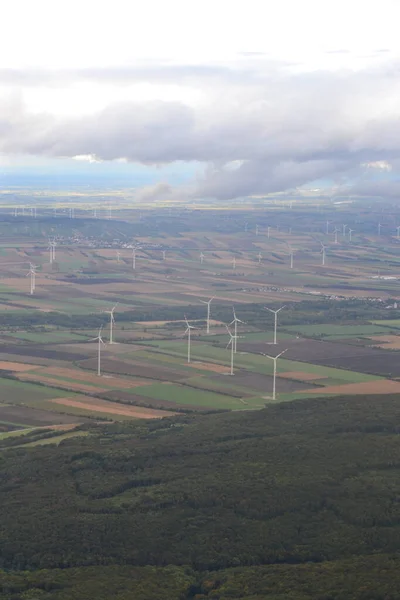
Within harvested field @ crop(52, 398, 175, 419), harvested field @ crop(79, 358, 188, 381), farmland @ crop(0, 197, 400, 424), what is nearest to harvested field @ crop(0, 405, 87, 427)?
farmland @ crop(0, 197, 400, 424)

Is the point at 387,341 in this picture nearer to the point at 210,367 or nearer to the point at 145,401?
the point at 210,367

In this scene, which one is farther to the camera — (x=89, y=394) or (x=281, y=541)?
(x=89, y=394)

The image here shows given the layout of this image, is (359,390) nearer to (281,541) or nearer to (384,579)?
(281,541)

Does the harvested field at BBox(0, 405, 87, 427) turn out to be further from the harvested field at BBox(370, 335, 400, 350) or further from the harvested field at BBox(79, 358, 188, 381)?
the harvested field at BBox(370, 335, 400, 350)

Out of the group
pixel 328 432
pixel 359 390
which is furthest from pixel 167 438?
pixel 359 390

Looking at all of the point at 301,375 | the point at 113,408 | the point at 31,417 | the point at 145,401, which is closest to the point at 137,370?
the point at 145,401
